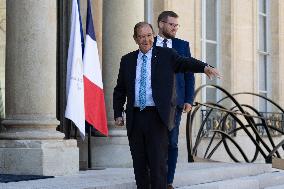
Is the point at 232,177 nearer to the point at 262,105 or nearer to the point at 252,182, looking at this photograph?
the point at 252,182

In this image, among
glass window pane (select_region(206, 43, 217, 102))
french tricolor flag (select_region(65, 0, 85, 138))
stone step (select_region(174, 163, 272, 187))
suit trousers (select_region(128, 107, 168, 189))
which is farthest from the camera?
glass window pane (select_region(206, 43, 217, 102))

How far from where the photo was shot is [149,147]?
7.12 meters

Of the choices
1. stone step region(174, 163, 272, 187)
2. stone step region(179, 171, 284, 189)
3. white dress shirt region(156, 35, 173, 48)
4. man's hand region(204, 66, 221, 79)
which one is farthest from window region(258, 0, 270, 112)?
man's hand region(204, 66, 221, 79)

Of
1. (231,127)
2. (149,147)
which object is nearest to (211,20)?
(231,127)

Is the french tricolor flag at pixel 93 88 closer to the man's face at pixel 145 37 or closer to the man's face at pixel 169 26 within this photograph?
the man's face at pixel 169 26

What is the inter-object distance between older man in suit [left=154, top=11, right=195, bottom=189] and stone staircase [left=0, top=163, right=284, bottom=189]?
77 cm

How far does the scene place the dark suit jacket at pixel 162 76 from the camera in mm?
7109

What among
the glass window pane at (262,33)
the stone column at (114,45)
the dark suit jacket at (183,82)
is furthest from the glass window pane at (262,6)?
the dark suit jacket at (183,82)

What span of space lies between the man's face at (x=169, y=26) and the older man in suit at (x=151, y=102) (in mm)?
671

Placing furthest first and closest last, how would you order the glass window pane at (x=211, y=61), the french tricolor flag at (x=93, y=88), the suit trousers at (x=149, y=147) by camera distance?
Result: the glass window pane at (x=211, y=61) → the french tricolor flag at (x=93, y=88) → the suit trousers at (x=149, y=147)

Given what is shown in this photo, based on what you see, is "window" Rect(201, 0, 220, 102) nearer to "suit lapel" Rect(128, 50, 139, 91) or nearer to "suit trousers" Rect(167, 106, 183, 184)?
"suit trousers" Rect(167, 106, 183, 184)

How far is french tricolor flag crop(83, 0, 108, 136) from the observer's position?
34.1 ft

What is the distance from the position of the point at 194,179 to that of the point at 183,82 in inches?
79.9

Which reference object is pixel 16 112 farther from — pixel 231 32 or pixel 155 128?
pixel 231 32
